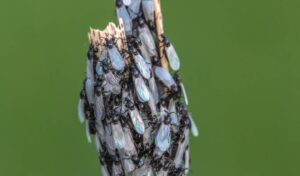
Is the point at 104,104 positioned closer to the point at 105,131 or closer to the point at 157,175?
the point at 105,131

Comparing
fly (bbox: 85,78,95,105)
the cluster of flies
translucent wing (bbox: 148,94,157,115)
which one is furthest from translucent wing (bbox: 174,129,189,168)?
fly (bbox: 85,78,95,105)

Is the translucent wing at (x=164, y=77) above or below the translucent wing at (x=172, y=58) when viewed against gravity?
below

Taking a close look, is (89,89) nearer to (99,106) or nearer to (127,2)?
(99,106)

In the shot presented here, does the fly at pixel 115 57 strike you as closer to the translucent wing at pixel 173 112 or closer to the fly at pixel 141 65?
the fly at pixel 141 65

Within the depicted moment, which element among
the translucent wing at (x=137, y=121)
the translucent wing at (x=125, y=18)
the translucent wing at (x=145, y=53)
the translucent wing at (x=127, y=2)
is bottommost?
the translucent wing at (x=137, y=121)

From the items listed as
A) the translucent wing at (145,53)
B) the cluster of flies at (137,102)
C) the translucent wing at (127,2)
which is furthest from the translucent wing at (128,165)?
the translucent wing at (127,2)

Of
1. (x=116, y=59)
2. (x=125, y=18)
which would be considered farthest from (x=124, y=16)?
(x=116, y=59)
